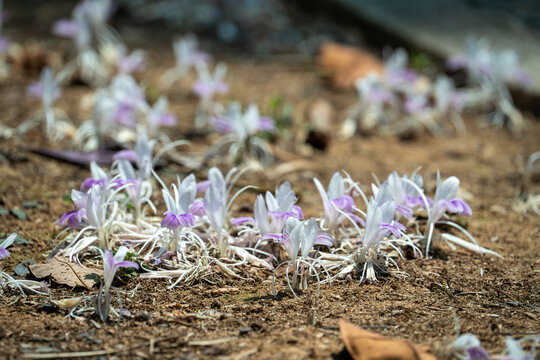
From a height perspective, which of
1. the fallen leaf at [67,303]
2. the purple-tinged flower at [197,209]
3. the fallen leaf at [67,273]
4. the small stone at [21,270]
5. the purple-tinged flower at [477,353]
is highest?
the purple-tinged flower at [197,209]

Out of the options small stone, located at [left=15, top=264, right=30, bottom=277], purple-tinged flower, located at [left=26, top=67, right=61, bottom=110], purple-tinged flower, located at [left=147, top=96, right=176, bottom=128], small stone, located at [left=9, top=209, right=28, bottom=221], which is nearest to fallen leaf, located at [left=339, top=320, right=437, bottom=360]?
small stone, located at [left=15, top=264, right=30, bottom=277]

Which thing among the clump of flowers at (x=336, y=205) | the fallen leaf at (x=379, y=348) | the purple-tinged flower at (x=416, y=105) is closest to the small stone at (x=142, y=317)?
the fallen leaf at (x=379, y=348)

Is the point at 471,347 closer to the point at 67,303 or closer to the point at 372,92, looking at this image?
the point at 67,303

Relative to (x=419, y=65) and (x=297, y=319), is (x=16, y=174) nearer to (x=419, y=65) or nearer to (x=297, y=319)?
(x=297, y=319)

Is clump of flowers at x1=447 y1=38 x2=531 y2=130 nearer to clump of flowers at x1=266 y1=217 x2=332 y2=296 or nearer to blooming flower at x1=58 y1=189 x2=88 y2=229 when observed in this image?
clump of flowers at x1=266 y1=217 x2=332 y2=296

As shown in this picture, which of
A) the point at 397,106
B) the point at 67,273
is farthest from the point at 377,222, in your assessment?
the point at 397,106

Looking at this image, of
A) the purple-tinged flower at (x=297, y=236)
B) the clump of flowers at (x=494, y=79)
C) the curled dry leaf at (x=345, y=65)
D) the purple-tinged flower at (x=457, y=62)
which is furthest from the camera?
the curled dry leaf at (x=345, y=65)

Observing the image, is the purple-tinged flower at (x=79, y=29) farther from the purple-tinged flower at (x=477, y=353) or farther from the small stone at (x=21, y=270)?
the purple-tinged flower at (x=477, y=353)
